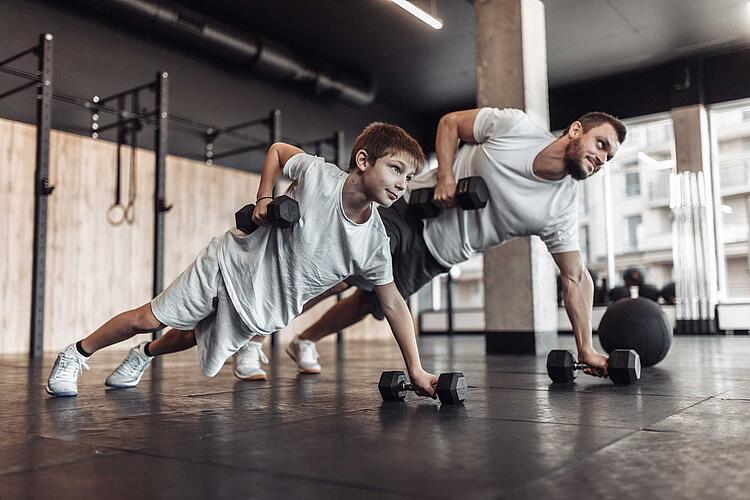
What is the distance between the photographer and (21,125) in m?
4.70

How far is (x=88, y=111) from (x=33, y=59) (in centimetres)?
51

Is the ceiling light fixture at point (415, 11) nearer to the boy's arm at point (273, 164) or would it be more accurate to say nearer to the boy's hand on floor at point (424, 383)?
the boy's arm at point (273, 164)

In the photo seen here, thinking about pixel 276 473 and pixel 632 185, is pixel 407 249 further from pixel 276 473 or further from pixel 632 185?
pixel 632 185

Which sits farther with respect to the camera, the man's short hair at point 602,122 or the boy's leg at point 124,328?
the man's short hair at point 602,122

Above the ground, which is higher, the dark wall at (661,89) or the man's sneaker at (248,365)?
the dark wall at (661,89)

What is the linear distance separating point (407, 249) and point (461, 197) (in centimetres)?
26

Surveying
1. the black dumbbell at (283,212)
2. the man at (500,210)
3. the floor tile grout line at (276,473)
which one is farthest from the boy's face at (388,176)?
the floor tile grout line at (276,473)

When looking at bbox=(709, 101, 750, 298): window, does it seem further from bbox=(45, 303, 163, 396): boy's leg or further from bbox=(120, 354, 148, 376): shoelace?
bbox=(45, 303, 163, 396): boy's leg

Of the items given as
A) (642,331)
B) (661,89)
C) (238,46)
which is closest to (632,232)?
(661,89)

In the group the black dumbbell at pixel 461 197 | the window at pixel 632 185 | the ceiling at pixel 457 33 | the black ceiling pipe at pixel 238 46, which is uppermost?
the ceiling at pixel 457 33

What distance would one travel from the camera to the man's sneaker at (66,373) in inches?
69.3

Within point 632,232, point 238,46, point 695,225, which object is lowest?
point 695,225

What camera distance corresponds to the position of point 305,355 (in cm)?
252

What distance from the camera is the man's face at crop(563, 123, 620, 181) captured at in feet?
6.37
